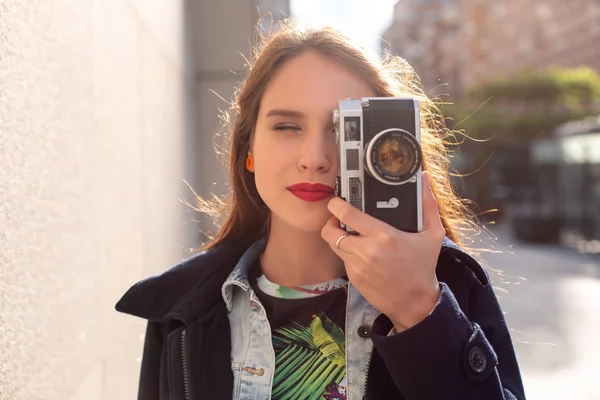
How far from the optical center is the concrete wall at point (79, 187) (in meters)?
1.28

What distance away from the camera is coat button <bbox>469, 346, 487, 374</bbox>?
1188 millimetres

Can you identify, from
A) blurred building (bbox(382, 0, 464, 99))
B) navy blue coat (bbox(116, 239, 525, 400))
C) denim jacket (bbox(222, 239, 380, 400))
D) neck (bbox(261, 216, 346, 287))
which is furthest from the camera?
blurred building (bbox(382, 0, 464, 99))

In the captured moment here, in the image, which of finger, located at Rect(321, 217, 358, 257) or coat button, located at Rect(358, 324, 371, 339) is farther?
coat button, located at Rect(358, 324, 371, 339)

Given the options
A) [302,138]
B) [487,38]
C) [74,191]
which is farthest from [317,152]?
[487,38]

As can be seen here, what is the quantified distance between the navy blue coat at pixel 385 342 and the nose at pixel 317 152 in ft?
1.15

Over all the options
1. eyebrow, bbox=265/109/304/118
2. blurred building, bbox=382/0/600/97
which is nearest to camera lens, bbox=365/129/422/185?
eyebrow, bbox=265/109/304/118

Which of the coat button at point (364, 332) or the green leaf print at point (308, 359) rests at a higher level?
the coat button at point (364, 332)

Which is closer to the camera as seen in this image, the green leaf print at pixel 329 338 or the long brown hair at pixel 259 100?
the green leaf print at pixel 329 338

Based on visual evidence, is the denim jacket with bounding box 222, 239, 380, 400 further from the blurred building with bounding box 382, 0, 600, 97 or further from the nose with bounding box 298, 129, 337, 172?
the blurred building with bounding box 382, 0, 600, 97

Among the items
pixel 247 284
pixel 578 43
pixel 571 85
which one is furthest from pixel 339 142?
Result: pixel 578 43

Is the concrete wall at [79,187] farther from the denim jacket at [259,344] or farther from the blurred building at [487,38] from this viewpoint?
the blurred building at [487,38]

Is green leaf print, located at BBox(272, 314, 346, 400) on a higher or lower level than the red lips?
lower

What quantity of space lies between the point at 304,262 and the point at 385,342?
1.31ft

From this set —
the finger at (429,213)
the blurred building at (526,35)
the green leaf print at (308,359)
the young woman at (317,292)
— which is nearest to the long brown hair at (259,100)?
the young woman at (317,292)
